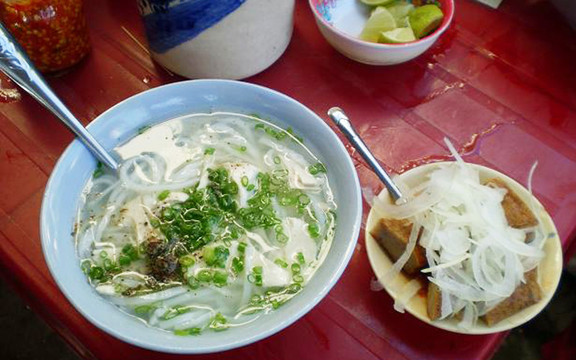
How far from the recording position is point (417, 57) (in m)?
1.55

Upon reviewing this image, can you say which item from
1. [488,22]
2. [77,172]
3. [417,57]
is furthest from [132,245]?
[488,22]

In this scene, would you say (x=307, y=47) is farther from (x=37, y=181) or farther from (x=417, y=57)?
(x=37, y=181)

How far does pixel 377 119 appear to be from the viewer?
142 cm

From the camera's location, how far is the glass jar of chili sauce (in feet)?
4.23

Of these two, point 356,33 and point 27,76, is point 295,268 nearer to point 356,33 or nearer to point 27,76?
point 27,76

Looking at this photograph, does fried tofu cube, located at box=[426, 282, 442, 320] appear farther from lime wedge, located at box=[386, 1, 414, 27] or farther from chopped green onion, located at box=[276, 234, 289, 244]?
lime wedge, located at box=[386, 1, 414, 27]

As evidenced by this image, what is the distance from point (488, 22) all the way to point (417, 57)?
30cm

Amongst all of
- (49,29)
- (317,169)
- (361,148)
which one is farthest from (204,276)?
(49,29)

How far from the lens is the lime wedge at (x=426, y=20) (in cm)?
148

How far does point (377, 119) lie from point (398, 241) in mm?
448

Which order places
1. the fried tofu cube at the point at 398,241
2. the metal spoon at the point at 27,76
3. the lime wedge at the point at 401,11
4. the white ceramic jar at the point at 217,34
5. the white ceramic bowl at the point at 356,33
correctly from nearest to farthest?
1. the metal spoon at the point at 27,76
2. the fried tofu cube at the point at 398,241
3. the white ceramic jar at the point at 217,34
4. the white ceramic bowl at the point at 356,33
5. the lime wedge at the point at 401,11

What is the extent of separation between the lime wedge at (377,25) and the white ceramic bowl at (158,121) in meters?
0.50

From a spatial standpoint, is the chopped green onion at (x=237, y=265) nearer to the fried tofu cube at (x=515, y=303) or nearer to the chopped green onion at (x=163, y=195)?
the chopped green onion at (x=163, y=195)

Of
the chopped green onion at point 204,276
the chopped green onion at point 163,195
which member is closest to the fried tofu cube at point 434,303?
the chopped green onion at point 204,276
